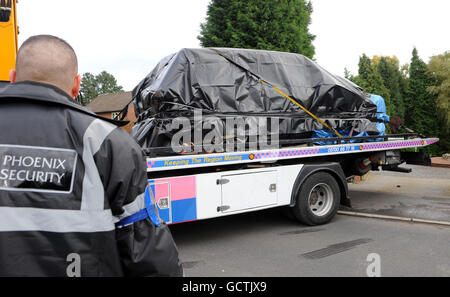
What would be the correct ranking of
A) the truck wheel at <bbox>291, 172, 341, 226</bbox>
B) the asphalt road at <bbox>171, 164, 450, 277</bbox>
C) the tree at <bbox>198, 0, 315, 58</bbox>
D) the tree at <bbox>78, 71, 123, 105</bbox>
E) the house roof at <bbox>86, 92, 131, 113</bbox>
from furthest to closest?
the tree at <bbox>78, 71, 123, 105</bbox>, the house roof at <bbox>86, 92, 131, 113</bbox>, the tree at <bbox>198, 0, 315, 58</bbox>, the truck wheel at <bbox>291, 172, 341, 226</bbox>, the asphalt road at <bbox>171, 164, 450, 277</bbox>

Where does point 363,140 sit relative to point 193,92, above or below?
below

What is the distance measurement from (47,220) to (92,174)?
0.23 metres

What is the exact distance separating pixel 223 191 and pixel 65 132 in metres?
3.96

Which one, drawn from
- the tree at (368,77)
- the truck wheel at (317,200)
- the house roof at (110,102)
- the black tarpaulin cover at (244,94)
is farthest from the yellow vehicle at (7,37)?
the house roof at (110,102)

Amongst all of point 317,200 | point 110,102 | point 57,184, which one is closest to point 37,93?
point 57,184

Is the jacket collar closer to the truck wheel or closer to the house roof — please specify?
the truck wheel

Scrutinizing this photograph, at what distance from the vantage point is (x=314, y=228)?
600 cm

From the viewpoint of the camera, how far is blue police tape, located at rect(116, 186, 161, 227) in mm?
1516

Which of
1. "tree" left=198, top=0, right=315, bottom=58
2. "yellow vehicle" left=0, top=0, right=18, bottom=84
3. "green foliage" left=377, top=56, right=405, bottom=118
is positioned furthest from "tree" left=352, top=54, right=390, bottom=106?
"yellow vehicle" left=0, top=0, right=18, bottom=84

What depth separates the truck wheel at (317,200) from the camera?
598cm

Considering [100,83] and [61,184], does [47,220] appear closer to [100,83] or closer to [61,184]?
[61,184]

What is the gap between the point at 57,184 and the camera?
136 centimetres
